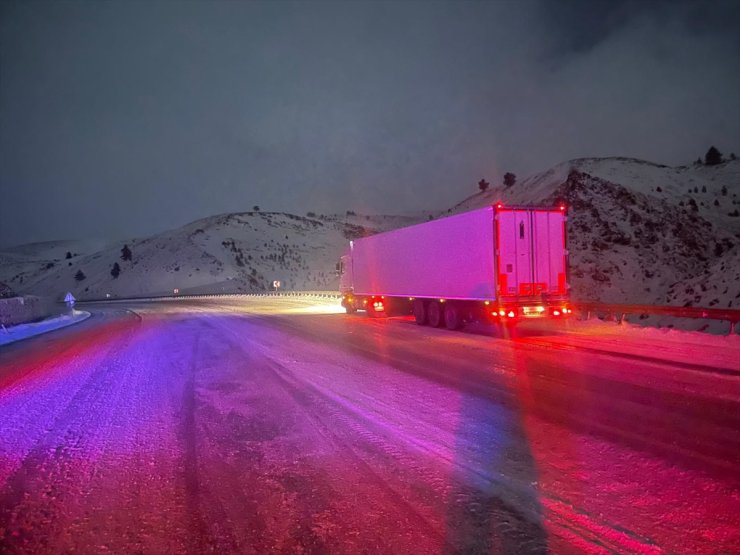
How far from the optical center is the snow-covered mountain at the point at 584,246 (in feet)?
138

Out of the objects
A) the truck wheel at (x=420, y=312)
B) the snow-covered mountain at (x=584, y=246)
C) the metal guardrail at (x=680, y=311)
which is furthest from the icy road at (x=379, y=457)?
the snow-covered mountain at (x=584, y=246)

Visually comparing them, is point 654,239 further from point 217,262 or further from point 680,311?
point 217,262

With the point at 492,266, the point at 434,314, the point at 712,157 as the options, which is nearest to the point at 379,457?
the point at 492,266

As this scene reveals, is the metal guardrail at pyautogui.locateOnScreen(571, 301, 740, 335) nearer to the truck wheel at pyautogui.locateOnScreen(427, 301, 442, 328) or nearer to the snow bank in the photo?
the truck wheel at pyautogui.locateOnScreen(427, 301, 442, 328)

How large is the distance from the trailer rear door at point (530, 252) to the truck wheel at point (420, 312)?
525 centimetres

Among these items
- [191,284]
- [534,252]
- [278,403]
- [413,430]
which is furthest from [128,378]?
[191,284]

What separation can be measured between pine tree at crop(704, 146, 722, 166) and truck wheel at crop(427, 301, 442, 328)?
80899 millimetres

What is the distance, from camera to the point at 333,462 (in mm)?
5785

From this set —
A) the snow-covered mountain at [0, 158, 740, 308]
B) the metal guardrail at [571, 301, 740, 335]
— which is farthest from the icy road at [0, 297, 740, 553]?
the snow-covered mountain at [0, 158, 740, 308]

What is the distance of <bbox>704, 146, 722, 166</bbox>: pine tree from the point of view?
85.2 metres

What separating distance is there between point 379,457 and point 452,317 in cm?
1464

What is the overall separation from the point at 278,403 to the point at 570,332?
12711mm

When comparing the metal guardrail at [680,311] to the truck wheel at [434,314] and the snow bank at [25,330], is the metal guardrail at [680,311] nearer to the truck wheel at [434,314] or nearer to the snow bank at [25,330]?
the truck wheel at [434,314]

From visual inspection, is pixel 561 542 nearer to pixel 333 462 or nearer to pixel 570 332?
pixel 333 462
